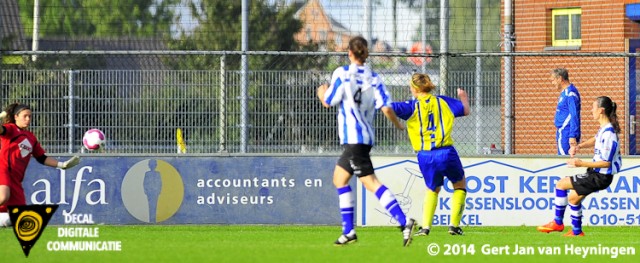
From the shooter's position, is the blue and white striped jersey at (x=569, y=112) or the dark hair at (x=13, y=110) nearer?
the dark hair at (x=13, y=110)

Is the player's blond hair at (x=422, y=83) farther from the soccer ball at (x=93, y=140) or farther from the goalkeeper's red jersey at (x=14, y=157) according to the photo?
the soccer ball at (x=93, y=140)

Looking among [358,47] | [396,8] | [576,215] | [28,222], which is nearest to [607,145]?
[576,215]

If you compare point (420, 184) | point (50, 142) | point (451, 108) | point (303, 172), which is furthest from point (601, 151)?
point (50, 142)

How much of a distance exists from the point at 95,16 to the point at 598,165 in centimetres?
800

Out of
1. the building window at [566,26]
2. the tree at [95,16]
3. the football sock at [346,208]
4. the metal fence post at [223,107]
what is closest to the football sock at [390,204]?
the football sock at [346,208]

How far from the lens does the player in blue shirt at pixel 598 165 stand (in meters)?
13.7

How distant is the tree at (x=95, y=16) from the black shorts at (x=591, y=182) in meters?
6.70

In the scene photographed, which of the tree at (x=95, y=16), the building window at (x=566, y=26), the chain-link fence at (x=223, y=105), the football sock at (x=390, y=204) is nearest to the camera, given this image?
the football sock at (x=390, y=204)

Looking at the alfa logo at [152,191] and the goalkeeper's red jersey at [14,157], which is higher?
the goalkeeper's red jersey at [14,157]

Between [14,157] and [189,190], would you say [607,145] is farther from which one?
[14,157]

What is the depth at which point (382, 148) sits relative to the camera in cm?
1656

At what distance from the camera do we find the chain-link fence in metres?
16.4

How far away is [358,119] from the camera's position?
471 inches

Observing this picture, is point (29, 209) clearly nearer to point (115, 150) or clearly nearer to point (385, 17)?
point (115, 150)
